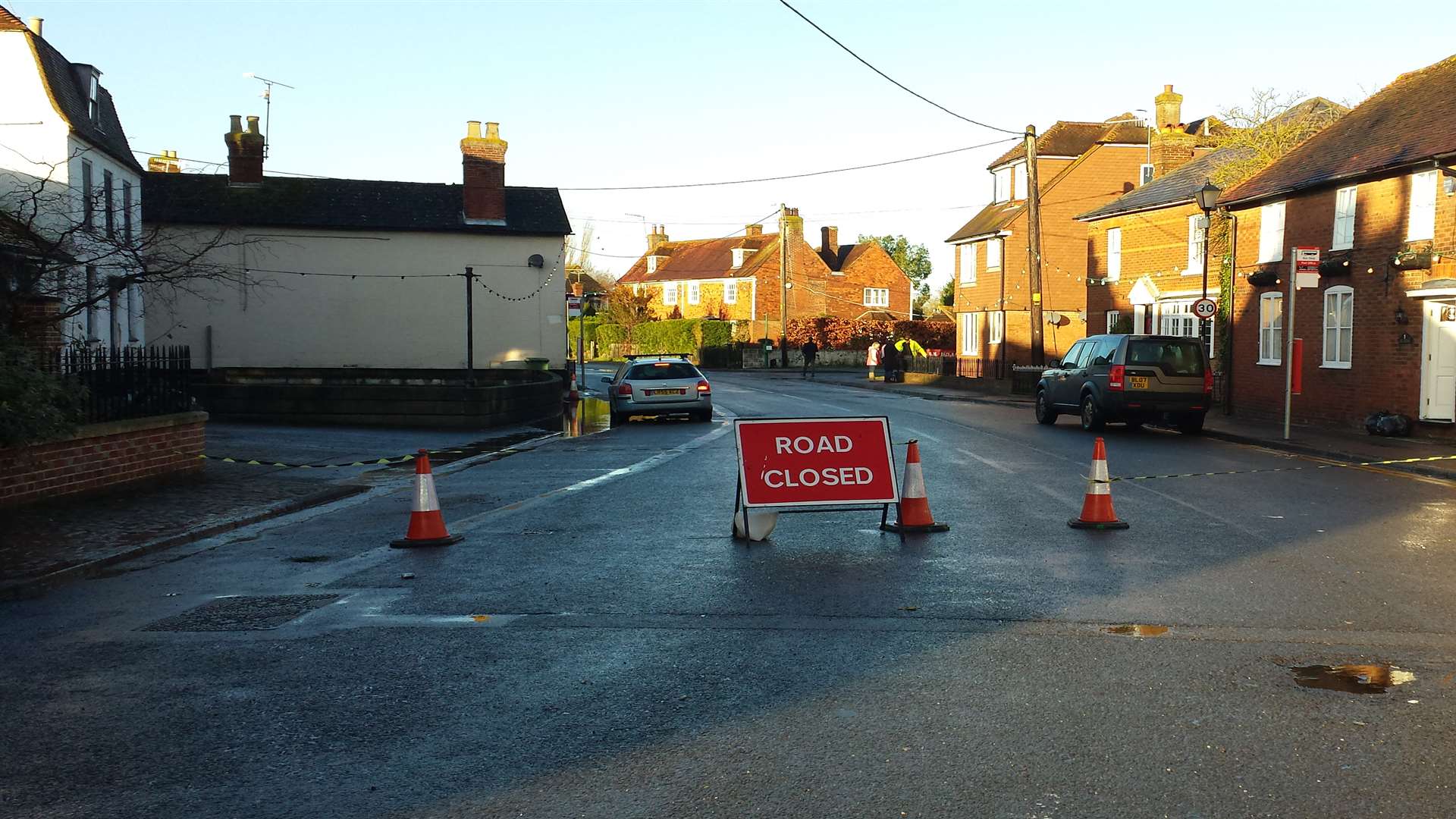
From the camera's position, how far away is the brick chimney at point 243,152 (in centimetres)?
3700

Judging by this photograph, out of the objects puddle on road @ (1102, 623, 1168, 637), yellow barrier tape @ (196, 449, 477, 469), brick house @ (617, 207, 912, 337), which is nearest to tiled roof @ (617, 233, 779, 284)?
brick house @ (617, 207, 912, 337)

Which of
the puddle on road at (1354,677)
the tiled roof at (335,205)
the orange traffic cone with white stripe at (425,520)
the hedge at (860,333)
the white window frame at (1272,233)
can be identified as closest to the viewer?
the puddle on road at (1354,677)

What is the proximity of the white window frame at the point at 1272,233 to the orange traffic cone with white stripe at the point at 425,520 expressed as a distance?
20823 millimetres

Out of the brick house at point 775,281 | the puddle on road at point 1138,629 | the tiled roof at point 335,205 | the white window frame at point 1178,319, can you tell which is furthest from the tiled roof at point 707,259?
the puddle on road at point 1138,629

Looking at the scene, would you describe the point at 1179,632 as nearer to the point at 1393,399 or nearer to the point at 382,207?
the point at 1393,399

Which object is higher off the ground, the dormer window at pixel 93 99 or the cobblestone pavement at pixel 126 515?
the dormer window at pixel 93 99

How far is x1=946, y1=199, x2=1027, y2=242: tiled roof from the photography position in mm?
46969

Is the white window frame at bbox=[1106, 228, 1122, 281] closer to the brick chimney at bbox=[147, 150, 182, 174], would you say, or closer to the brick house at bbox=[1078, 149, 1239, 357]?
the brick house at bbox=[1078, 149, 1239, 357]

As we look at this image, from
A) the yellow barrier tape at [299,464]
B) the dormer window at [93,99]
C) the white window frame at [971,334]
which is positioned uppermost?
the dormer window at [93,99]

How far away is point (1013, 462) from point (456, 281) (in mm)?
24524

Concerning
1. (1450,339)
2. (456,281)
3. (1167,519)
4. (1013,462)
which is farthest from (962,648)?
(456,281)

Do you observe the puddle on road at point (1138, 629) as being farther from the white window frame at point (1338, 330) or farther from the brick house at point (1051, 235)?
the brick house at point (1051, 235)

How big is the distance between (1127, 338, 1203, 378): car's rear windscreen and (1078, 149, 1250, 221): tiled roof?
11.8 metres

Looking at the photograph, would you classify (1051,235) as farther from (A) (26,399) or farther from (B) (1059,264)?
(A) (26,399)
